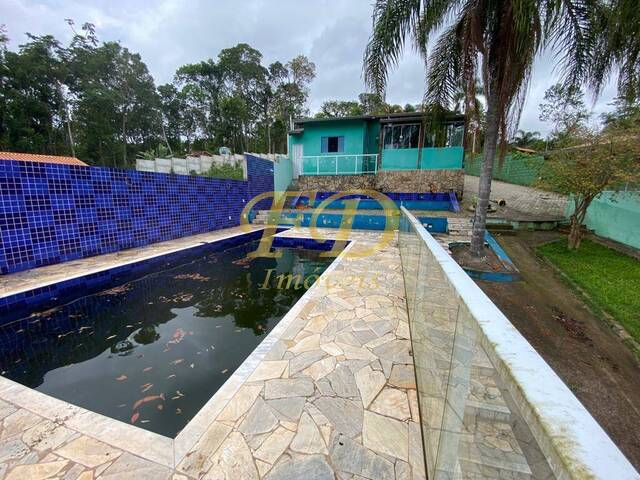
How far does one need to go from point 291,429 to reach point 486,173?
5.93m

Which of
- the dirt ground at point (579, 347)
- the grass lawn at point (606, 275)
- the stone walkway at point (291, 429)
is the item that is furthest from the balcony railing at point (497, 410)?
the grass lawn at point (606, 275)

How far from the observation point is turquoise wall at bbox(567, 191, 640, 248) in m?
6.56

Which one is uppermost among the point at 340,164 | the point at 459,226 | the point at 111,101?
the point at 111,101

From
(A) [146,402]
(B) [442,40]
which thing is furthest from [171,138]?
(A) [146,402]

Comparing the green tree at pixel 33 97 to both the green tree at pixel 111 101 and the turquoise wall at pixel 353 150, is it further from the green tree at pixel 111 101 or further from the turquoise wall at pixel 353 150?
the turquoise wall at pixel 353 150

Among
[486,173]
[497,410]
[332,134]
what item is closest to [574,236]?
[486,173]

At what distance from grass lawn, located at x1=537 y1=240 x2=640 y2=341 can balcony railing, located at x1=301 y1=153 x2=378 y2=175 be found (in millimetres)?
8803

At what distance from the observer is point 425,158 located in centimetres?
1270

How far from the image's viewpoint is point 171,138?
34.4 metres

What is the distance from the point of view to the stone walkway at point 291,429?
63.8 inches

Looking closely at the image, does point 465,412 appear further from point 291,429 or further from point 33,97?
point 33,97

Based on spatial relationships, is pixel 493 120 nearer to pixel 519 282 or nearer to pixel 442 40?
pixel 442 40

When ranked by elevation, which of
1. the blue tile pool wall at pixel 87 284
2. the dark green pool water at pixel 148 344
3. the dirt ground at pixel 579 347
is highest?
the blue tile pool wall at pixel 87 284

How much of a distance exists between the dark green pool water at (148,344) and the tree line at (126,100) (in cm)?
2205
